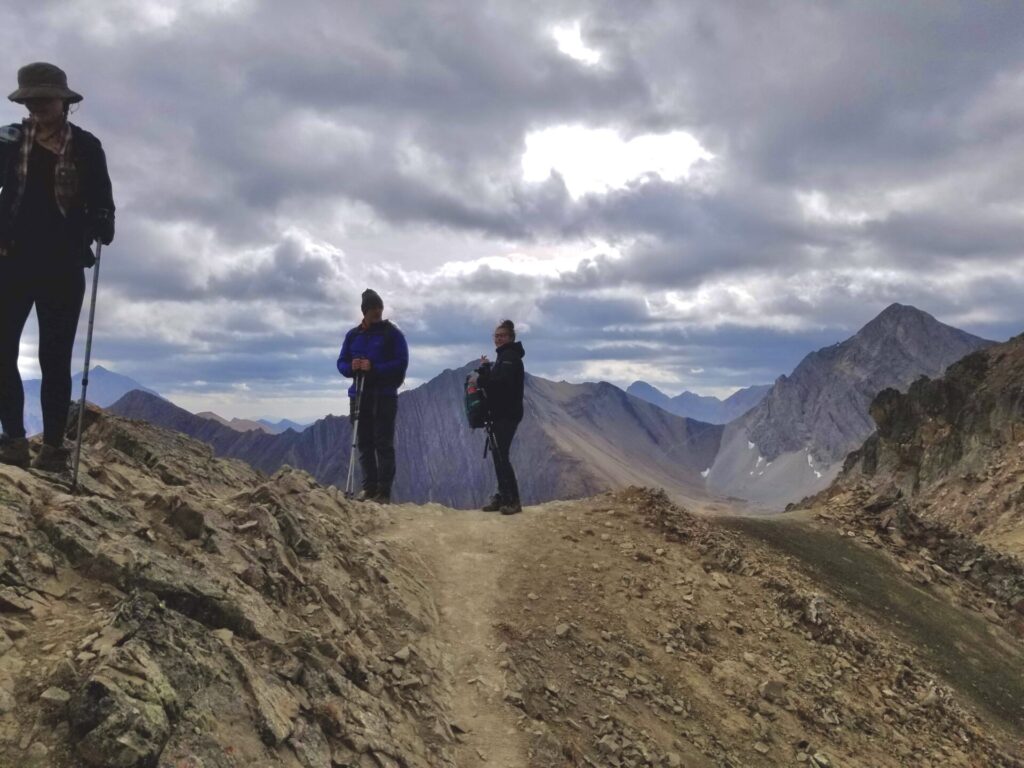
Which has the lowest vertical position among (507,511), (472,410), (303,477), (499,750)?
(499,750)

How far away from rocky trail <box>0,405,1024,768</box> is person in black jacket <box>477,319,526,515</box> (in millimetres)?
1825

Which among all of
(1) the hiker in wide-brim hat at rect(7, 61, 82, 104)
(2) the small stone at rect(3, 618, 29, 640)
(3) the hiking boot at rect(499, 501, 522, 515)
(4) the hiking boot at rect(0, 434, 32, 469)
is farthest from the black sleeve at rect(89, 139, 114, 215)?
(3) the hiking boot at rect(499, 501, 522, 515)

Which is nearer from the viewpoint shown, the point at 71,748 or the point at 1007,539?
the point at 71,748

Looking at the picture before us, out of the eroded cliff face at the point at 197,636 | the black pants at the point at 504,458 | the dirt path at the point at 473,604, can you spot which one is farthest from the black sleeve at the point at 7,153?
the black pants at the point at 504,458

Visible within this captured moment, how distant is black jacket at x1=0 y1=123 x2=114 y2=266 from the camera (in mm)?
7925

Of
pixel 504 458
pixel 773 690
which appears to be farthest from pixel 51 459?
pixel 773 690

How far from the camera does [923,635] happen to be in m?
16.1

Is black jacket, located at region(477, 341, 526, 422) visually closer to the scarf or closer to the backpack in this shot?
the backpack

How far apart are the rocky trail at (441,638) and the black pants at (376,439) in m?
1.09

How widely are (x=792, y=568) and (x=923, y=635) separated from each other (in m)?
3.25

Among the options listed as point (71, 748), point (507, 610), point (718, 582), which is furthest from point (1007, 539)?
point (71, 748)

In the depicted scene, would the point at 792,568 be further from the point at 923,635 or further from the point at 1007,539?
the point at 1007,539

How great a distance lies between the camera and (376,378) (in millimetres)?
15750

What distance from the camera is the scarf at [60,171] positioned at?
26.2 feet
